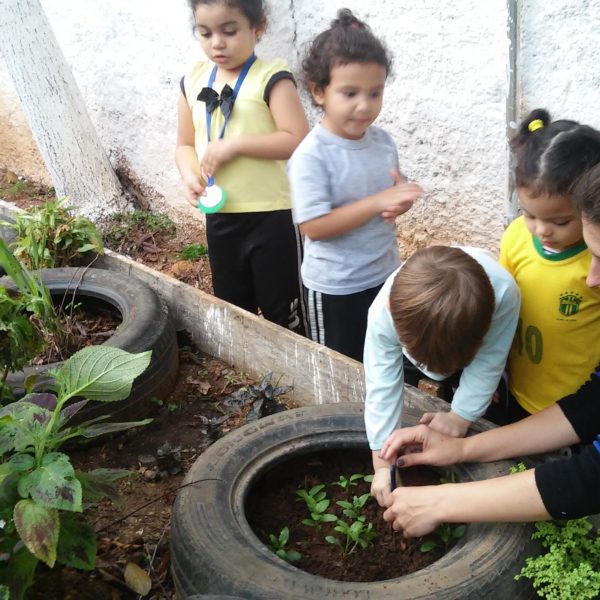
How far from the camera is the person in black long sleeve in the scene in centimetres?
157

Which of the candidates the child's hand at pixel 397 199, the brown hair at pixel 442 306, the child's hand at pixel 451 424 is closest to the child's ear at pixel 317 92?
the child's hand at pixel 397 199

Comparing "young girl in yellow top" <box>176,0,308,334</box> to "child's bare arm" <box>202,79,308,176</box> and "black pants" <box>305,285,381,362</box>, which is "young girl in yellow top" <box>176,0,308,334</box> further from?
"black pants" <box>305,285,381,362</box>


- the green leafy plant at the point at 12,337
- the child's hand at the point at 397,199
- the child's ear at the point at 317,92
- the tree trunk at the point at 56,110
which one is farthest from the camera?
the tree trunk at the point at 56,110

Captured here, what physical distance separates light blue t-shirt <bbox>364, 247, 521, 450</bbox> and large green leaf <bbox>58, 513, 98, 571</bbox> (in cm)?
78

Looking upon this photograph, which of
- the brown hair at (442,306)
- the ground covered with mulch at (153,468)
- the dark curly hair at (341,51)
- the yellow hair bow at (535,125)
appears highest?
the dark curly hair at (341,51)

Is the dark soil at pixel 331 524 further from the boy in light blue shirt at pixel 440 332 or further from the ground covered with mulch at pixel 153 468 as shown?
the ground covered with mulch at pixel 153 468

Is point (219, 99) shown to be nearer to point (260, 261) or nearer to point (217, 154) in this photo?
point (217, 154)

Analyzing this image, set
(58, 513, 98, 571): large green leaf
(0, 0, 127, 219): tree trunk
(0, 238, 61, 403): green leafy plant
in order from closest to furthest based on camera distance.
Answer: (58, 513, 98, 571): large green leaf → (0, 238, 61, 403): green leafy plant → (0, 0, 127, 219): tree trunk

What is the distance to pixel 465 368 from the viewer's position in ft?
6.33

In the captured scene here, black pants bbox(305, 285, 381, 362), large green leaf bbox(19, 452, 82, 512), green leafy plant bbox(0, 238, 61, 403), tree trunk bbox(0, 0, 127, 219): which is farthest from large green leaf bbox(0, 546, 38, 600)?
tree trunk bbox(0, 0, 127, 219)

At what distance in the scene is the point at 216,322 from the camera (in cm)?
311

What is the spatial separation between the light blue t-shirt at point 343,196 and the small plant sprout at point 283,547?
0.89m

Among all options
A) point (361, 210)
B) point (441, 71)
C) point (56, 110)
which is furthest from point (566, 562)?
point (56, 110)

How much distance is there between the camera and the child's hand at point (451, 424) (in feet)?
6.46
